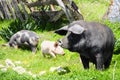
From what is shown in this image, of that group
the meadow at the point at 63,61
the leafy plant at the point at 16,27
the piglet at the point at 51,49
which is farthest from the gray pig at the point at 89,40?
the leafy plant at the point at 16,27

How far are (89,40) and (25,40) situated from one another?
5.19 meters

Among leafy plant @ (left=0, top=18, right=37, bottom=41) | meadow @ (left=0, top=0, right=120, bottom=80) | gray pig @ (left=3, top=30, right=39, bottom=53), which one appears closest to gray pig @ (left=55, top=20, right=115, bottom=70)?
meadow @ (left=0, top=0, right=120, bottom=80)

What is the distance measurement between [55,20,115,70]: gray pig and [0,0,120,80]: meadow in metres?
0.35

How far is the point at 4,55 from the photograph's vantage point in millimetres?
13625

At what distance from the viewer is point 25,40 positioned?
1448 centimetres

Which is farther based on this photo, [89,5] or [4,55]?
[89,5]

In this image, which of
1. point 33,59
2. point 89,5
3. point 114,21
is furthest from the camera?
point 89,5

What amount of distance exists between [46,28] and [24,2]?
2.50 meters

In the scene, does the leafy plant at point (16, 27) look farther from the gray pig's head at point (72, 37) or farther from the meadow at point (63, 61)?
the gray pig's head at point (72, 37)

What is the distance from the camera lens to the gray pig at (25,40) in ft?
46.2

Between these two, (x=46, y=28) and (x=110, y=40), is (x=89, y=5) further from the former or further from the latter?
(x=110, y=40)

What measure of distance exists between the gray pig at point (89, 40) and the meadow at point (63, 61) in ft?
1.16

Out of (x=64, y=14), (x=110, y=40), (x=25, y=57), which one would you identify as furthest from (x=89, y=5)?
(x=110, y=40)

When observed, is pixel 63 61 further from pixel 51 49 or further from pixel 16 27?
pixel 16 27
